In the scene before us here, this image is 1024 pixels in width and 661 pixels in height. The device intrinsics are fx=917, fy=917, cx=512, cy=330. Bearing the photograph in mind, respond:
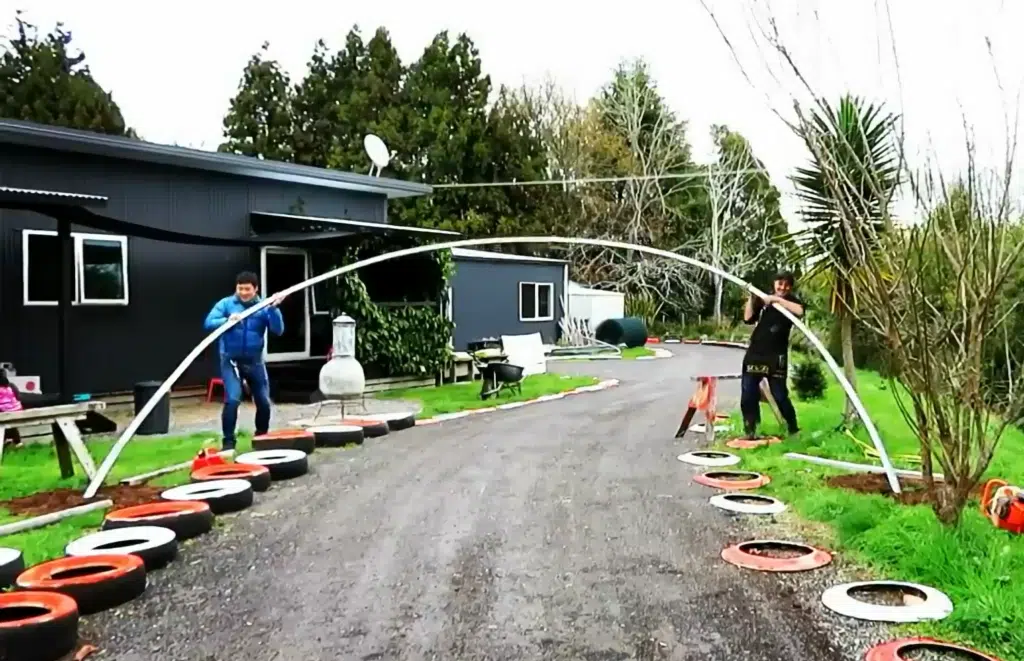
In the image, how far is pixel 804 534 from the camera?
536cm

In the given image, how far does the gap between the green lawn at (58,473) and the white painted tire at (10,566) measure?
0.24 meters

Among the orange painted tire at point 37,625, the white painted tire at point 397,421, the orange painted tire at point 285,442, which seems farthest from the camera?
the white painted tire at point 397,421

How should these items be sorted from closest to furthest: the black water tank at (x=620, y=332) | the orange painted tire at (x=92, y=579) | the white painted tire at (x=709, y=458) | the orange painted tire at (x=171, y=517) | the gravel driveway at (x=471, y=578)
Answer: the gravel driveway at (x=471, y=578)
the orange painted tire at (x=92, y=579)
the orange painted tire at (x=171, y=517)
the white painted tire at (x=709, y=458)
the black water tank at (x=620, y=332)

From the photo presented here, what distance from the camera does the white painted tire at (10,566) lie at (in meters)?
4.25

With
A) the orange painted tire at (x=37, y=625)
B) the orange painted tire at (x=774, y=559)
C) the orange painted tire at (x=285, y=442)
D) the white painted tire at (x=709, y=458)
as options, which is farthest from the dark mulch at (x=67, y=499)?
the white painted tire at (x=709, y=458)

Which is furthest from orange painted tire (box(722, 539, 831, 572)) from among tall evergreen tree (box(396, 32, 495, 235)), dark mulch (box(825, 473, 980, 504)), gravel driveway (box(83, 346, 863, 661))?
tall evergreen tree (box(396, 32, 495, 235))

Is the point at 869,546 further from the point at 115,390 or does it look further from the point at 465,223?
the point at 465,223

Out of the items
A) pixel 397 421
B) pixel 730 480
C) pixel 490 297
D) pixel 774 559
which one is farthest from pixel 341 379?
pixel 490 297

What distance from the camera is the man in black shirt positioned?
8.04 meters

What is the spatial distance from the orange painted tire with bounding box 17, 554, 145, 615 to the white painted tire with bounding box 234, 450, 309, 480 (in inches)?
101

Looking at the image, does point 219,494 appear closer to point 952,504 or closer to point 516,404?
point 952,504

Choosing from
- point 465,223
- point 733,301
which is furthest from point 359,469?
point 733,301

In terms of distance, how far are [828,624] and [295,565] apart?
2.65 metres

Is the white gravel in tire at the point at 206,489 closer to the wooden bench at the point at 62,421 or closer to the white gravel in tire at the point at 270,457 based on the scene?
the wooden bench at the point at 62,421
